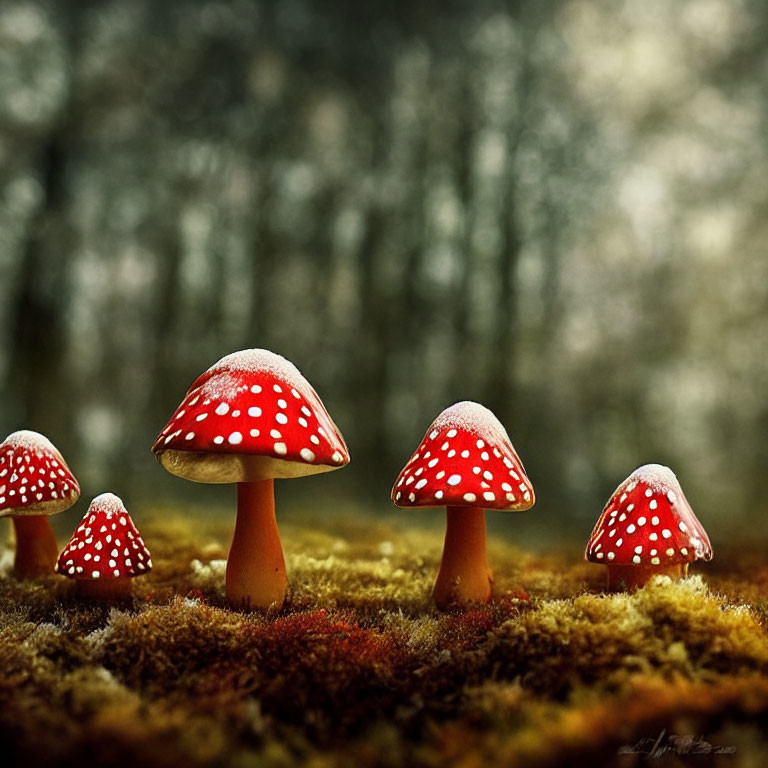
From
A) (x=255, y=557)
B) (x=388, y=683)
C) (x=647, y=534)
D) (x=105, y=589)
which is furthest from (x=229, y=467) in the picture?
(x=647, y=534)

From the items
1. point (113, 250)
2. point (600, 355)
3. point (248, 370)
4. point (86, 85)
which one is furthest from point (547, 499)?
point (86, 85)

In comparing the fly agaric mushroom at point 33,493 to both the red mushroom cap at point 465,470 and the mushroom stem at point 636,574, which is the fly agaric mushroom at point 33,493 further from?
the mushroom stem at point 636,574

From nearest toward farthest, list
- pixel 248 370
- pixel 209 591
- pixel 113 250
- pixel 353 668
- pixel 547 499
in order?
pixel 353 668 → pixel 248 370 → pixel 209 591 → pixel 547 499 → pixel 113 250

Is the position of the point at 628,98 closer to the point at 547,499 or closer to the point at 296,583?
the point at 547,499

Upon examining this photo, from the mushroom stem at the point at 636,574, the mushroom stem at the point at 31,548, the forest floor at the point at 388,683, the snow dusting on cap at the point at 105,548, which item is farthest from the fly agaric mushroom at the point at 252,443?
the mushroom stem at the point at 636,574

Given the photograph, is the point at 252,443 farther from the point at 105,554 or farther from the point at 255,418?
the point at 105,554

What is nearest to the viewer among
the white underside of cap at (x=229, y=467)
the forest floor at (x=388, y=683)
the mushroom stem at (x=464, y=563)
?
the forest floor at (x=388, y=683)

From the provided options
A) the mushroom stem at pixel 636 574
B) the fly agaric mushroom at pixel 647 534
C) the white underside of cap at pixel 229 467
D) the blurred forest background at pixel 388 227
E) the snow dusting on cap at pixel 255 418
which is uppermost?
the blurred forest background at pixel 388 227
